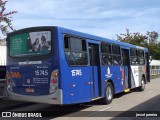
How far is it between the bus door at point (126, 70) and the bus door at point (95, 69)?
3545mm

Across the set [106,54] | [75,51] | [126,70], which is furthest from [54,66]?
[126,70]

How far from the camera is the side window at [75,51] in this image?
10948 millimetres

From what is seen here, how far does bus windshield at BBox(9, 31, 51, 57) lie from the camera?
10.8 meters

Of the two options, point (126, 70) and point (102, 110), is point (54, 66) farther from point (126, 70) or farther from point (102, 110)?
point (126, 70)

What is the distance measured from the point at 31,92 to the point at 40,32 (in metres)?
2.05

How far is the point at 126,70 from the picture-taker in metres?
17.1

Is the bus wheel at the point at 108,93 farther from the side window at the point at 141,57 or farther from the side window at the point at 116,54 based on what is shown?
the side window at the point at 141,57

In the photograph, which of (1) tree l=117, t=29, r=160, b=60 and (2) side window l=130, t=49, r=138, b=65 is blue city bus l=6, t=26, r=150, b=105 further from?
(1) tree l=117, t=29, r=160, b=60

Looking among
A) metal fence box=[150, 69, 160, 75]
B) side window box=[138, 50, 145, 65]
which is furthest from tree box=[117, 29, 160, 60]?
side window box=[138, 50, 145, 65]

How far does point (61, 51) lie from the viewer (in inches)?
415

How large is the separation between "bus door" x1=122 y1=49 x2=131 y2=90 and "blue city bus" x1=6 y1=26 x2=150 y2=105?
3292mm

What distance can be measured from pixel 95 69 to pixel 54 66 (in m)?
2.88
